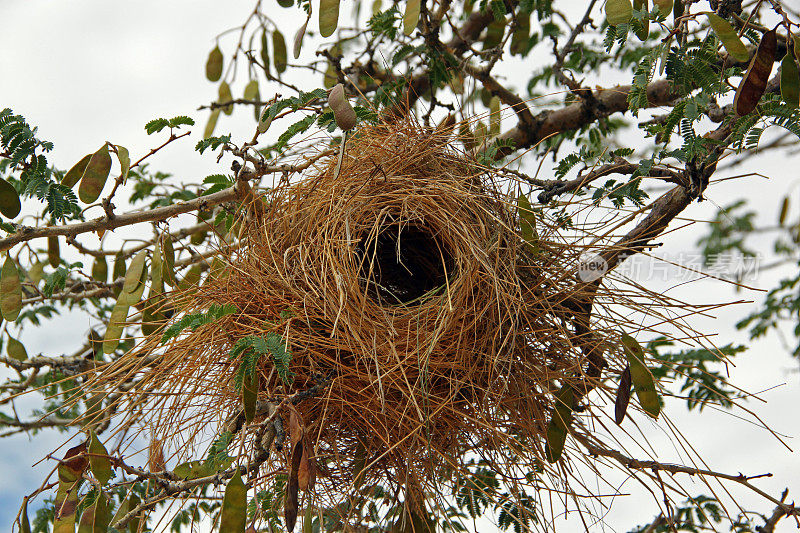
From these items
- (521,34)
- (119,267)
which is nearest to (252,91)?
(119,267)

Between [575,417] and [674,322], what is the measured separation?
1.01 feet

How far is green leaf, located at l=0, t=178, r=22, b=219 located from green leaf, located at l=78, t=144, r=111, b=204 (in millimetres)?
124

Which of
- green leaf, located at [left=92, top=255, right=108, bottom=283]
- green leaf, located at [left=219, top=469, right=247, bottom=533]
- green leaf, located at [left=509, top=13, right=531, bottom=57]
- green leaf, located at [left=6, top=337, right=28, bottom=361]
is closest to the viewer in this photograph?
green leaf, located at [left=219, top=469, right=247, bottom=533]

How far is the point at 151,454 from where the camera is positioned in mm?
1572

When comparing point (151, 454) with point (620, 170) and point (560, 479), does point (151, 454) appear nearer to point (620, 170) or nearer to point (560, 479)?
point (560, 479)

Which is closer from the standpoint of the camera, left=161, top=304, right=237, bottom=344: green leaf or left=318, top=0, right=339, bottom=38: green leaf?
left=161, top=304, right=237, bottom=344: green leaf

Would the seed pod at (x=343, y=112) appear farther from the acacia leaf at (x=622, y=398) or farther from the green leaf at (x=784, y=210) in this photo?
the green leaf at (x=784, y=210)

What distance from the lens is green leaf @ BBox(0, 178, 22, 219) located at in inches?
55.4

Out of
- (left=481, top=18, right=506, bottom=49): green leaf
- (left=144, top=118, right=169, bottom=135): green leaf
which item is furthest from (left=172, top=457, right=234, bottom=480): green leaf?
(left=481, top=18, right=506, bottom=49): green leaf

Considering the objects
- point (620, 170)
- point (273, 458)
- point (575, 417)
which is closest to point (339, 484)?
point (273, 458)

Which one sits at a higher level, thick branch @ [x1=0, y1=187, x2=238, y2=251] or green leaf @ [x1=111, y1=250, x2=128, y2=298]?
green leaf @ [x1=111, y1=250, x2=128, y2=298]

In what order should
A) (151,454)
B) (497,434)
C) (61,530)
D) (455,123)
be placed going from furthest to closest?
(455,123) < (151,454) < (497,434) < (61,530)

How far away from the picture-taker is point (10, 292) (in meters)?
1.52

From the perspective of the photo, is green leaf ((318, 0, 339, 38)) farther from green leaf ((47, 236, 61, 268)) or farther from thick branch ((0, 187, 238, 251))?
green leaf ((47, 236, 61, 268))
